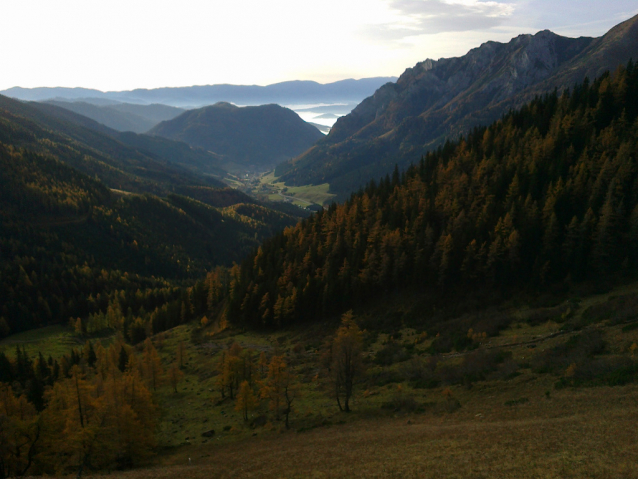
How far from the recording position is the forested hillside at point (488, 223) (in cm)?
7119

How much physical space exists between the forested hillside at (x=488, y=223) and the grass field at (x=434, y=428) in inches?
569

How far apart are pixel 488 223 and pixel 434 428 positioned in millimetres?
61276

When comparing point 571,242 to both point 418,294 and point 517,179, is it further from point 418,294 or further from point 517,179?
point 418,294

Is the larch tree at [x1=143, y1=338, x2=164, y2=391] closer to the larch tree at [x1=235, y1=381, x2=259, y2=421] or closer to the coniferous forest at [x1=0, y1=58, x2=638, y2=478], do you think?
the coniferous forest at [x1=0, y1=58, x2=638, y2=478]

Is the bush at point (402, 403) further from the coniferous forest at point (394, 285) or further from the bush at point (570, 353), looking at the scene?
the bush at point (570, 353)

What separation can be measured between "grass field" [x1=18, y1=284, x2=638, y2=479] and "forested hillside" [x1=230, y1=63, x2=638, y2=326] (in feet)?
47.4

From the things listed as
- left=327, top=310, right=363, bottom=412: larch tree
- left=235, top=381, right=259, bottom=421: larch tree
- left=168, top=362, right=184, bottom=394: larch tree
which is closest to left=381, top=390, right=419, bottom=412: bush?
left=327, top=310, right=363, bottom=412: larch tree

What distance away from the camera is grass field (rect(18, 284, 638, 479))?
84.0 ft

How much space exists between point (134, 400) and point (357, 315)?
2103 inches

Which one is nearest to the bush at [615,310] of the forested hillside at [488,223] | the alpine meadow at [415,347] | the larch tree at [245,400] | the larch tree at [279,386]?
the alpine meadow at [415,347]

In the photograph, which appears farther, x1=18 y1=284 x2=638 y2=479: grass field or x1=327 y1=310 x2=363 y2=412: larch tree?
x1=327 y1=310 x2=363 y2=412: larch tree

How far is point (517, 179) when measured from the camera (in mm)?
91250

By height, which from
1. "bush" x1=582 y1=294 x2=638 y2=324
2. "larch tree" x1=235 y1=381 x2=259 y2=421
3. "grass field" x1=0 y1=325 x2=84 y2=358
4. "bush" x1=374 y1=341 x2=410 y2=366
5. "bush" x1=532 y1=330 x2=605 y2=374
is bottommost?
"grass field" x1=0 y1=325 x2=84 y2=358

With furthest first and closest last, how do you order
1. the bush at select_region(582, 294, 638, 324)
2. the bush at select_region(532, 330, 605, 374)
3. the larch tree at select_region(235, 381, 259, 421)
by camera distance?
the larch tree at select_region(235, 381, 259, 421) → the bush at select_region(582, 294, 638, 324) → the bush at select_region(532, 330, 605, 374)
